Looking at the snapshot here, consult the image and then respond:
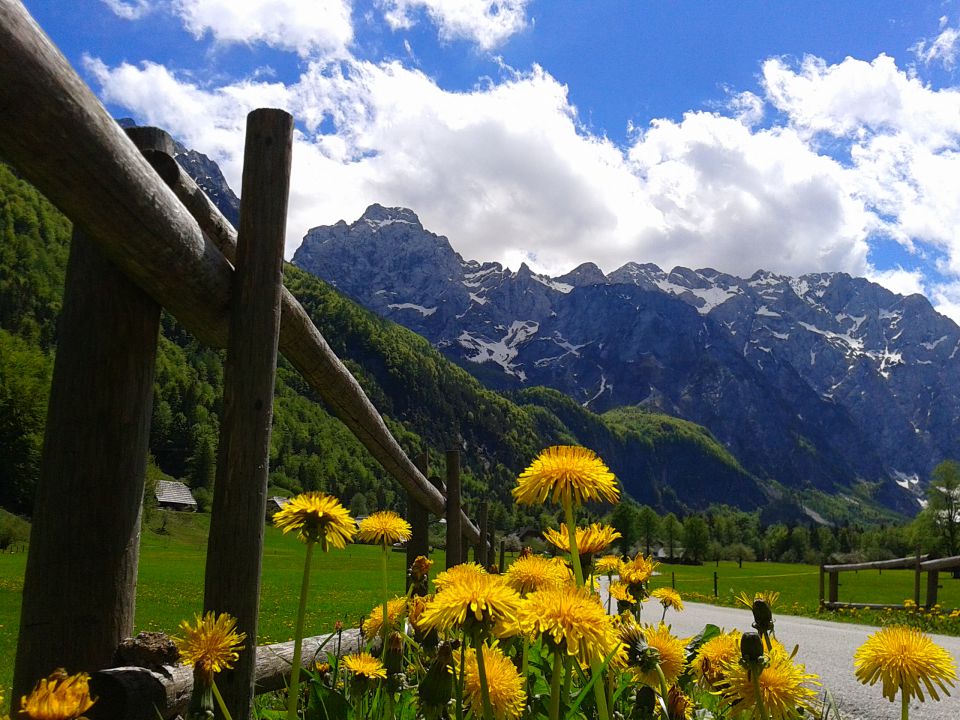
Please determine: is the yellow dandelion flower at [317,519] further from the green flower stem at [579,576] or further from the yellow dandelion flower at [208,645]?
the green flower stem at [579,576]

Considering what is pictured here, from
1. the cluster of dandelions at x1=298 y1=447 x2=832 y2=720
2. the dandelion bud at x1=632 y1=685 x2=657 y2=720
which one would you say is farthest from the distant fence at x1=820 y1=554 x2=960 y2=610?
the dandelion bud at x1=632 y1=685 x2=657 y2=720

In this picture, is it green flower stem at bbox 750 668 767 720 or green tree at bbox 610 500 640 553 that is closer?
green flower stem at bbox 750 668 767 720

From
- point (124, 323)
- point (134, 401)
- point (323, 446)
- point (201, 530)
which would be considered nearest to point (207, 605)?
point (134, 401)

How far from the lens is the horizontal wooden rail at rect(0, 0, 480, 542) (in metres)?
1.44

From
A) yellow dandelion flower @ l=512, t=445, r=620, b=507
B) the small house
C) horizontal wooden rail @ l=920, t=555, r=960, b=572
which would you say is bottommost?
the small house

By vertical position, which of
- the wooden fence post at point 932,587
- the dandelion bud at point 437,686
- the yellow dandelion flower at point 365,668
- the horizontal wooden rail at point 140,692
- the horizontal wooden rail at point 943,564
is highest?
the dandelion bud at point 437,686

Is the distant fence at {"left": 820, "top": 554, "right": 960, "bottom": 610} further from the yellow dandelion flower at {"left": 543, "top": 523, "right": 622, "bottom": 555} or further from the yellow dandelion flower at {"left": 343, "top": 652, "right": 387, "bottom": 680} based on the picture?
the yellow dandelion flower at {"left": 343, "top": 652, "right": 387, "bottom": 680}

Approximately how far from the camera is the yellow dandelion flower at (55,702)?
2.89ft

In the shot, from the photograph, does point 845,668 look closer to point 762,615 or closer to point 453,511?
point 453,511

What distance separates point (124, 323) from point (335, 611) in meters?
11.6

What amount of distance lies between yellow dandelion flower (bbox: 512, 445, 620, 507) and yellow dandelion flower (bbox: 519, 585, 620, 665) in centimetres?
21

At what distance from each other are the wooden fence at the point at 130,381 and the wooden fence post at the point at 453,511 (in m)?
4.89

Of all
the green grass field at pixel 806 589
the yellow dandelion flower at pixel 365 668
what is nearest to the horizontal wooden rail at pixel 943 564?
the green grass field at pixel 806 589

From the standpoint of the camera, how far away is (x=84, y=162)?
1646mm
